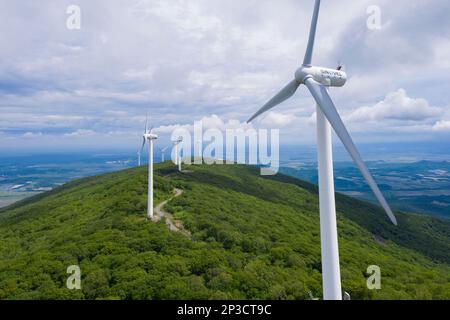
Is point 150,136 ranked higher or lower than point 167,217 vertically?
higher

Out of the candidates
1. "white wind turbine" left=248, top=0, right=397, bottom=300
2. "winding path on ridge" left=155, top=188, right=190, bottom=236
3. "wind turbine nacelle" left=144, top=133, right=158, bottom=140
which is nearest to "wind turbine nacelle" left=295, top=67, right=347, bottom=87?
"white wind turbine" left=248, top=0, right=397, bottom=300

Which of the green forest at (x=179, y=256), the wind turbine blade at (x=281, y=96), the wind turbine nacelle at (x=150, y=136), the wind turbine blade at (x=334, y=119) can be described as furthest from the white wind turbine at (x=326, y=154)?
the wind turbine nacelle at (x=150, y=136)

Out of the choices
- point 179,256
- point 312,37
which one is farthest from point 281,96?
point 179,256

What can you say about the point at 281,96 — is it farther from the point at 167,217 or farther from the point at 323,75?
the point at 167,217

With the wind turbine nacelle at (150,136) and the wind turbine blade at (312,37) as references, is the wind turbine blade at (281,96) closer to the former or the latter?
the wind turbine blade at (312,37)
